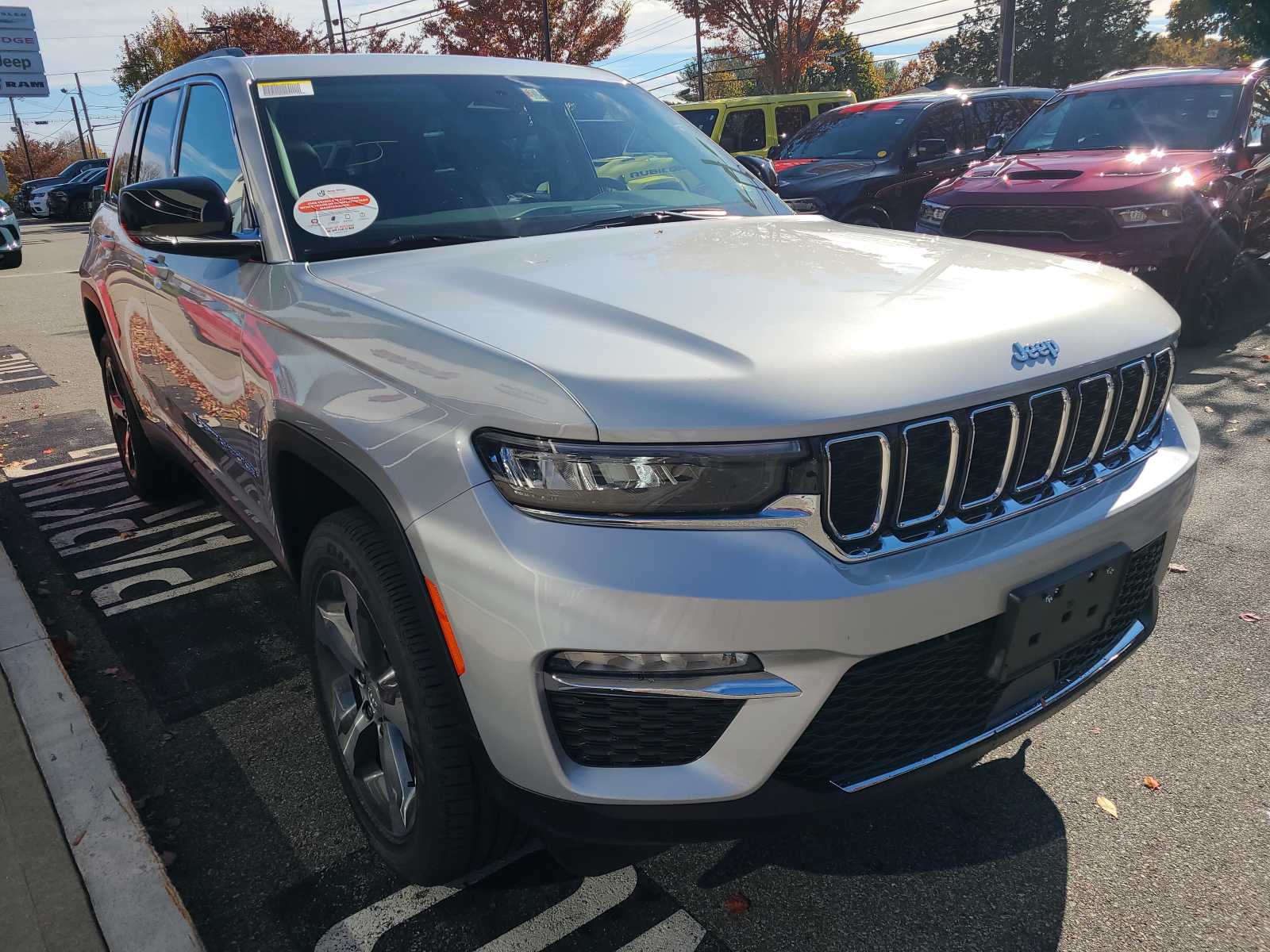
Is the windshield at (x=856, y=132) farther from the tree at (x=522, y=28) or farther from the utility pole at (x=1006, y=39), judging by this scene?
the tree at (x=522, y=28)

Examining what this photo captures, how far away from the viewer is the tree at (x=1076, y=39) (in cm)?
3894

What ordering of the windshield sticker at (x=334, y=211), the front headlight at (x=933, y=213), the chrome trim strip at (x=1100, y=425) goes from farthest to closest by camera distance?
the front headlight at (x=933, y=213) < the windshield sticker at (x=334, y=211) < the chrome trim strip at (x=1100, y=425)

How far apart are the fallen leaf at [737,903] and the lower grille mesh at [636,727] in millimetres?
694

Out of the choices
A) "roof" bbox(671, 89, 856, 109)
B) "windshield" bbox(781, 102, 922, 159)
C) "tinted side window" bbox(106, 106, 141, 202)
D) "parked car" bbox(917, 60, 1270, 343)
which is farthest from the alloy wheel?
"roof" bbox(671, 89, 856, 109)

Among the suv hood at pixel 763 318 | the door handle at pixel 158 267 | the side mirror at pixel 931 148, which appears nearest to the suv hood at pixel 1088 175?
the side mirror at pixel 931 148

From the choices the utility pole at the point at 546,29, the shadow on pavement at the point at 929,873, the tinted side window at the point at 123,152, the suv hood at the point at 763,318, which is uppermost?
the utility pole at the point at 546,29

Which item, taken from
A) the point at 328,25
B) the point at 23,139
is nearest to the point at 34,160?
the point at 23,139

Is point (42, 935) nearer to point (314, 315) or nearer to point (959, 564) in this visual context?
point (314, 315)

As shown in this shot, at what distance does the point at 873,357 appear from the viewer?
1.76 metres

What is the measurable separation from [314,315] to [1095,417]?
1.73m

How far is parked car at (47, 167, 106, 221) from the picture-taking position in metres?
31.1

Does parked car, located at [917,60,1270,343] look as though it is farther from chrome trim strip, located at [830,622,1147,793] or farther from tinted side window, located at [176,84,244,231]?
tinted side window, located at [176,84,244,231]

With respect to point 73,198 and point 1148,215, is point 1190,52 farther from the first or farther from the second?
point 1148,215

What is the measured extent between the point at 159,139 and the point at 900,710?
3.47 meters
